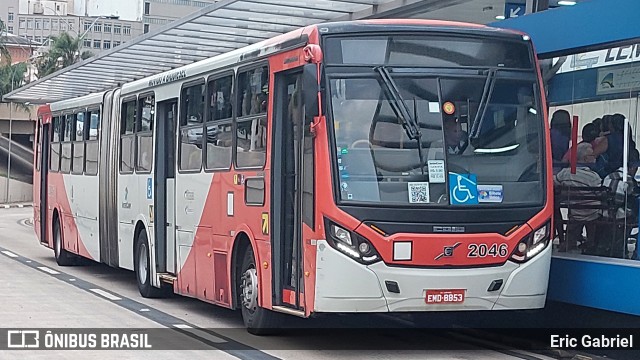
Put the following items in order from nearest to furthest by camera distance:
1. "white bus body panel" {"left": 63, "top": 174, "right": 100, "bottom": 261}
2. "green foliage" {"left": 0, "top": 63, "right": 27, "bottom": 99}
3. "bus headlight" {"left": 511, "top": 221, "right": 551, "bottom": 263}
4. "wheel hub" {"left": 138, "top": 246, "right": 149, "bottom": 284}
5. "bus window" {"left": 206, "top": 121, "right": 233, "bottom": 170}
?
"bus headlight" {"left": 511, "top": 221, "right": 551, "bottom": 263}
"bus window" {"left": 206, "top": 121, "right": 233, "bottom": 170}
"wheel hub" {"left": 138, "top": 246, "right": 149, "bottom": 284}
"white bus body panel" {"left": 63, "top": 174, "right": 100, "bottom": 261}
"green foliage" {"left": 0, "top": 63, "right": 27, "bottom": 99}

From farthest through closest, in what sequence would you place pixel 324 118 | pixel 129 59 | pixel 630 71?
pixel 129 59 < pixel 630 71 < pixel 324 118

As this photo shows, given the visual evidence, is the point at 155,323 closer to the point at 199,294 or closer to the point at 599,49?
the point at 199,294

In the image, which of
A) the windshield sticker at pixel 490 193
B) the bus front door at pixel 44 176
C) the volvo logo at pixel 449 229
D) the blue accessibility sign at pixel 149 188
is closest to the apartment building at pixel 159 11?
the bus front door at pixel 44 176

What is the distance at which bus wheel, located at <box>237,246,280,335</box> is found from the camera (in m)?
11.9

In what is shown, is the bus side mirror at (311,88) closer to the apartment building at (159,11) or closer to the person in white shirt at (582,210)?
the person in white shirt at (582,210)

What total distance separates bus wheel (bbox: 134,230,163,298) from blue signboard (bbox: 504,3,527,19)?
242 inches

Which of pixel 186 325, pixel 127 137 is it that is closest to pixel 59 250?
A: pixel 127 137

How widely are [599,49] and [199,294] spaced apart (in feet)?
19.1

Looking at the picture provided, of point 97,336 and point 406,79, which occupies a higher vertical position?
point 406,79

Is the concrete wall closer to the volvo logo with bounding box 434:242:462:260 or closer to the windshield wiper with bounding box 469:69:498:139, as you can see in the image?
the windshield wiper with bounding box 469:69:498:139

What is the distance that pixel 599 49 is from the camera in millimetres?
11539

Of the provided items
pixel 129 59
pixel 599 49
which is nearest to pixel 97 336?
pixel 599 49

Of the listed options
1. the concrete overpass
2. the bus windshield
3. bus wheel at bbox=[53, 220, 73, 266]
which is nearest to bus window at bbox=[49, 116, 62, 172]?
bus wheel at bbox=[53, 220, 73, 266]

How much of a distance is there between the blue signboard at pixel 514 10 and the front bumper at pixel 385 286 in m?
5.31
